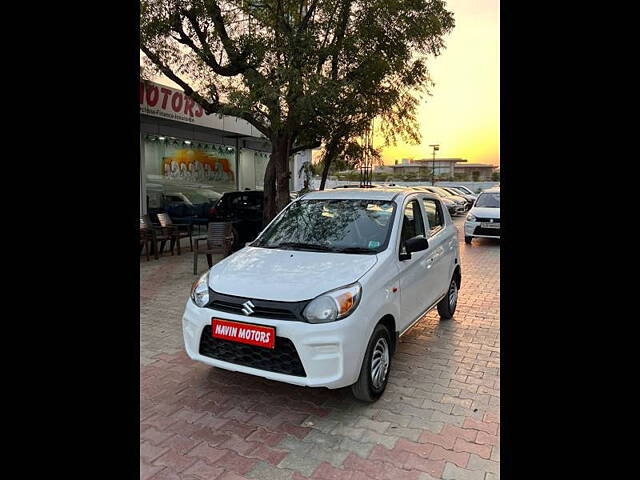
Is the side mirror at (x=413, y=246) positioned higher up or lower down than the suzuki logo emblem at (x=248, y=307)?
higher up

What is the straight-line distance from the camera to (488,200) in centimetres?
1366

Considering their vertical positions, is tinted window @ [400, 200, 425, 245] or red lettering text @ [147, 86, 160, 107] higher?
red lettering text @ [147, 86, 160, 107]

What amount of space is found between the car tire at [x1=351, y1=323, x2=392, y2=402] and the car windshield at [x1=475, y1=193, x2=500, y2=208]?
34.9 ft

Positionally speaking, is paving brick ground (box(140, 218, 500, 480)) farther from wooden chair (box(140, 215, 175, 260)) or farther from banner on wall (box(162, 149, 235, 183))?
banner on wall (box(162, 149, 235, 183))

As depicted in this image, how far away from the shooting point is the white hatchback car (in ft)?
10.8

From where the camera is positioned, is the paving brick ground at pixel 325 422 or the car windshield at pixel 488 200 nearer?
the paving brick ground at pixel 325 422

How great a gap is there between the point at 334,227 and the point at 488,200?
1036cm

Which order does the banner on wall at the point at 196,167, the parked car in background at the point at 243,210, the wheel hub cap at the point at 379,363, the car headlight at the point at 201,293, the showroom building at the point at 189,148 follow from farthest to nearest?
the banner on wall at the point at 196,167, the showroom building at the point at 189,148, the parked car in background at the point at 243,210, the car headlight at the point at 201,293, the wheel hub cap at the point at 379,363

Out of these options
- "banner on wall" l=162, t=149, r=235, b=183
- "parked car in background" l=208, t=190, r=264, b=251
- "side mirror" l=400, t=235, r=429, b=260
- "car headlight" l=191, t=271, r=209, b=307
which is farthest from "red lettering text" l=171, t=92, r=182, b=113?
"side mirror" l=400, t=235, r=429, b=260

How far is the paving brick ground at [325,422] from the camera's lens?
287cm

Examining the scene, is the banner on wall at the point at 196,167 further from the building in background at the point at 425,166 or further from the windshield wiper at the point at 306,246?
the building in background at the point at 425,166

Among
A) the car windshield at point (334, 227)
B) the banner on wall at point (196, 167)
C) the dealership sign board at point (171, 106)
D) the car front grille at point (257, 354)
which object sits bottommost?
the car front grille at point (257, 354)

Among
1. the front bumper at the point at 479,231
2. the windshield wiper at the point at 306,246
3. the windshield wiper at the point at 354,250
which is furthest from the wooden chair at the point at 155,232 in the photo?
the front bumper at the point at 479,231
